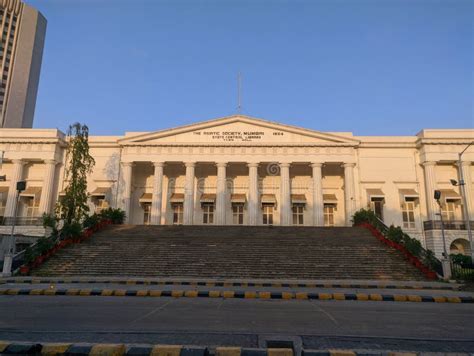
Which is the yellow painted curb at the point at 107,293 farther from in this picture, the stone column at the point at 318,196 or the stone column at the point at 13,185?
the stone column at the point at 13,185

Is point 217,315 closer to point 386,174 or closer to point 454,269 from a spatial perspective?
point 454,269

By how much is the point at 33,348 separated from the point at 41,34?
9734cm

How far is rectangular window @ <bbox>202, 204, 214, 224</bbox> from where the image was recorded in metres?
37.0

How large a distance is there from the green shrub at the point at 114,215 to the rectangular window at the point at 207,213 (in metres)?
8.43

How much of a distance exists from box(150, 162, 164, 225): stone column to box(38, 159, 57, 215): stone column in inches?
410

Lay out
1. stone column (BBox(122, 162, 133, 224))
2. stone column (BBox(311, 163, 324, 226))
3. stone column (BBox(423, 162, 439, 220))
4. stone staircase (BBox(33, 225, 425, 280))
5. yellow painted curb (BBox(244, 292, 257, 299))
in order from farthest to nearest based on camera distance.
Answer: stone column (BBox(122, 162, 133, 224)) → stone column (BBox(311, 163, 324, 226)) → stone column (BBox(423, 162, 439, 220)) → stone staircase (BBox(33, 225, 425, 280)) → yellow painted curb (BBox(244, 292, 257, 299))

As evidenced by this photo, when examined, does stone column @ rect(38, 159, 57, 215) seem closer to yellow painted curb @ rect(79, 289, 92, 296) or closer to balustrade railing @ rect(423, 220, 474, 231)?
yellow painted curb @ rect(79, 289, 92, 296)

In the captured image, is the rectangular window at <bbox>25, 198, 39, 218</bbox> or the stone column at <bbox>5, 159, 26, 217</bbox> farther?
the rectangular window at <bbox>25, 198, 39, 218</bbox>

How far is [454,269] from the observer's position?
18906mm

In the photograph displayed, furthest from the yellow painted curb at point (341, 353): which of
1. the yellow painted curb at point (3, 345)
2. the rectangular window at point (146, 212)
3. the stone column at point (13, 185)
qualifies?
the stone column at point (13, 185)

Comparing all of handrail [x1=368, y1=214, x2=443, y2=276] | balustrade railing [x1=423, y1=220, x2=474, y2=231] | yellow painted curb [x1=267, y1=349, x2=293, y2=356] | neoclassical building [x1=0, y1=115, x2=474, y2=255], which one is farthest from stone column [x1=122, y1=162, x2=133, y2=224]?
yellow painted curb [x1=267, y1=349, x2=293, y2=356]

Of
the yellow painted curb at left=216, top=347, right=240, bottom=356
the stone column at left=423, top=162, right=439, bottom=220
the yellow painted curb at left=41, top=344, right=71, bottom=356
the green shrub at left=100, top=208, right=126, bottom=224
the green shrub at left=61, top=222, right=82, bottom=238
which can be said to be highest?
the stone column at left=423, top=162, right=439, bottom=220

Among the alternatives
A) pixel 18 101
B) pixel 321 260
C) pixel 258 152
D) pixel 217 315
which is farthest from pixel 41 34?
pixel 217 315

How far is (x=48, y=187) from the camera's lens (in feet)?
115
